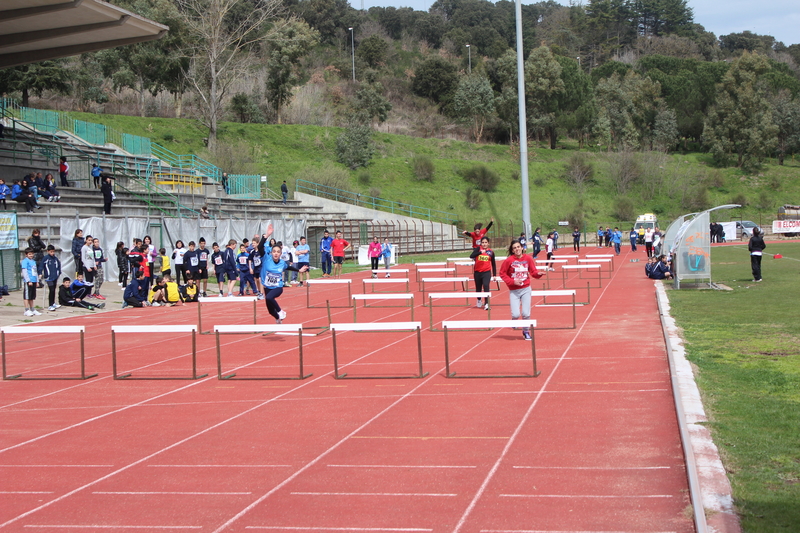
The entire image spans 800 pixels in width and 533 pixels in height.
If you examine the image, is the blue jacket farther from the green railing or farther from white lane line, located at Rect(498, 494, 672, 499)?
the green railing

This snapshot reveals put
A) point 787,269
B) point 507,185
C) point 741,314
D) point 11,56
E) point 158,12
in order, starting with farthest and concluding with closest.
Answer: point 507,185, point 158,12, point 11,56, point 787,269, point 741,314

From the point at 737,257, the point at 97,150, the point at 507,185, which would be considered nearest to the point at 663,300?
the point at 737,257

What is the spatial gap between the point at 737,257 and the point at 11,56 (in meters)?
34.2

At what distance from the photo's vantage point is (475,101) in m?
82.8

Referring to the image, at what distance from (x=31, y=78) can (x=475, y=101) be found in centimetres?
4651

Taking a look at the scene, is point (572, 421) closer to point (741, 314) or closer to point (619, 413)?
point (619, 413)

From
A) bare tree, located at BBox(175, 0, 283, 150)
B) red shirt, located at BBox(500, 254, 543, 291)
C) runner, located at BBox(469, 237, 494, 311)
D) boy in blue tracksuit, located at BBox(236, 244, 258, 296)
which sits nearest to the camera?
red shirt, located at BBox(500, 254, 543, 291)

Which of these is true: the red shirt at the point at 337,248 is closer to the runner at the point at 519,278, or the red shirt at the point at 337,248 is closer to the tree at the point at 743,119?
the runner at the point at 519,278

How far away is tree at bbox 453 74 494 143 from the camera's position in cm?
8300

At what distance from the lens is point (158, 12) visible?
61.2m

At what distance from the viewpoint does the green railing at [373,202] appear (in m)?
55.0

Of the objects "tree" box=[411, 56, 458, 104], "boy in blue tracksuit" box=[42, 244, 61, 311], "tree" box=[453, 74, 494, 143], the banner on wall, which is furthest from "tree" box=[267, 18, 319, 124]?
"boy in blue tracksuit" box=[42, 244, 61, 311]

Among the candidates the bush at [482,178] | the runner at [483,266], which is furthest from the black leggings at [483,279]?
the bush at [482,178]

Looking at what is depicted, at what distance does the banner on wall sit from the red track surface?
34.8ft
